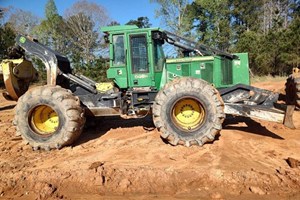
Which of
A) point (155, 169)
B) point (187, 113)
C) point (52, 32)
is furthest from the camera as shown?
point (52, 32)

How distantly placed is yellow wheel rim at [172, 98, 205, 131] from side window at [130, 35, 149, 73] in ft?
3.99

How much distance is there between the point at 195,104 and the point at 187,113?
0.92 ft

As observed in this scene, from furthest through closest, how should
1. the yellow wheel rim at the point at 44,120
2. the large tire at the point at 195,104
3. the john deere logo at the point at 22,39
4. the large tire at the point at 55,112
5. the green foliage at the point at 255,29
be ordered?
the green foliage at the point at 255,29 < the john deere logo at the point at 22,39 < the yellow wheel rim at the point at 44,120 < the large tire at the point at 55,112 < the large tire at the point at 195,104

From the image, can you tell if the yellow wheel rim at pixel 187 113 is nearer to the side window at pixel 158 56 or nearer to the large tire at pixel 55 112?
the side window at pixel 158 56

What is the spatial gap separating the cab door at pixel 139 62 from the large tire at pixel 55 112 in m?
1.45

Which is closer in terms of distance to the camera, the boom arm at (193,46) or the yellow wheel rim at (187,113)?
the yellow wheel rim at (187,113)

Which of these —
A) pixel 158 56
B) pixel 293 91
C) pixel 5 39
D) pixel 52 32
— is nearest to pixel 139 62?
pixel 158 56

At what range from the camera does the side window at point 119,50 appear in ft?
22.8

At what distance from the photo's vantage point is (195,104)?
6.44 m

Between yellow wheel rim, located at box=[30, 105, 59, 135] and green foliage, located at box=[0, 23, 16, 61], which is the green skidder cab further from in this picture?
green foliage, located at box=[0, 23, 16, 61]

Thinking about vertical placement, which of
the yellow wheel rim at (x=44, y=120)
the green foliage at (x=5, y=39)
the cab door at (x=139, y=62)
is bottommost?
the yellow wheel rim at (x=44, y=120)

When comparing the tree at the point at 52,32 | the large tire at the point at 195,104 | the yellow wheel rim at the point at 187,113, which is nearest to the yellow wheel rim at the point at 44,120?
the large tire at the point at 195,104

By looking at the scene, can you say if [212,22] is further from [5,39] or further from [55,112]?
[55,112]

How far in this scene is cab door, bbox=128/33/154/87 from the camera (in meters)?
6.92
